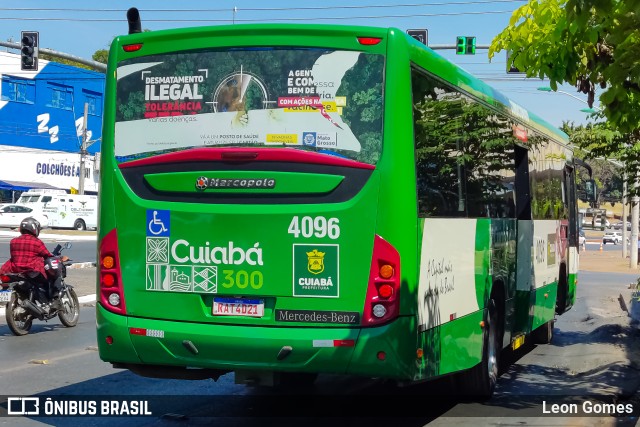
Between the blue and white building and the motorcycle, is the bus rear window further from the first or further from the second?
the blue and white building

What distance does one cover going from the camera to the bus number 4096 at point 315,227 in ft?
23.6

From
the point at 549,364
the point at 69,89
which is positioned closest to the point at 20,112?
the point at 69,89

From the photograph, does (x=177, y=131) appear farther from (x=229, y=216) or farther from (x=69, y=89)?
(x=69, y=89)

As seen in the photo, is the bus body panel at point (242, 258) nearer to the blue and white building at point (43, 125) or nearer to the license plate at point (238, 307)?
the license plate at point (238, 307)

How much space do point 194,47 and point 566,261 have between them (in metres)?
9.84

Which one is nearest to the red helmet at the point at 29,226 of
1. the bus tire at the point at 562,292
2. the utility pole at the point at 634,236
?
the bus tire at the point at 562,292

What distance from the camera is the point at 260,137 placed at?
7.38 meters

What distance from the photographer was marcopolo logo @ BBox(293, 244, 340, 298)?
23.5 feet

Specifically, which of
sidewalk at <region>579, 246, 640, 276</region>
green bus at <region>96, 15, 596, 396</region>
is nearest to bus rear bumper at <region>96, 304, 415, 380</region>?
green bus at <region>96, 15, 596, 396</region>

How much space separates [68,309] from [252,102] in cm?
908

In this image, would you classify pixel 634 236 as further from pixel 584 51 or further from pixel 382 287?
pixel 382 287

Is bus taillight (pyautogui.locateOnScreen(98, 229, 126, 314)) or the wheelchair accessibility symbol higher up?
the wheelchair accessibility symbol

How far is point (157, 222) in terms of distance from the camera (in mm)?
7578

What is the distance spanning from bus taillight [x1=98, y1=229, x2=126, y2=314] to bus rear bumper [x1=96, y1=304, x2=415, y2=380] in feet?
0.45
